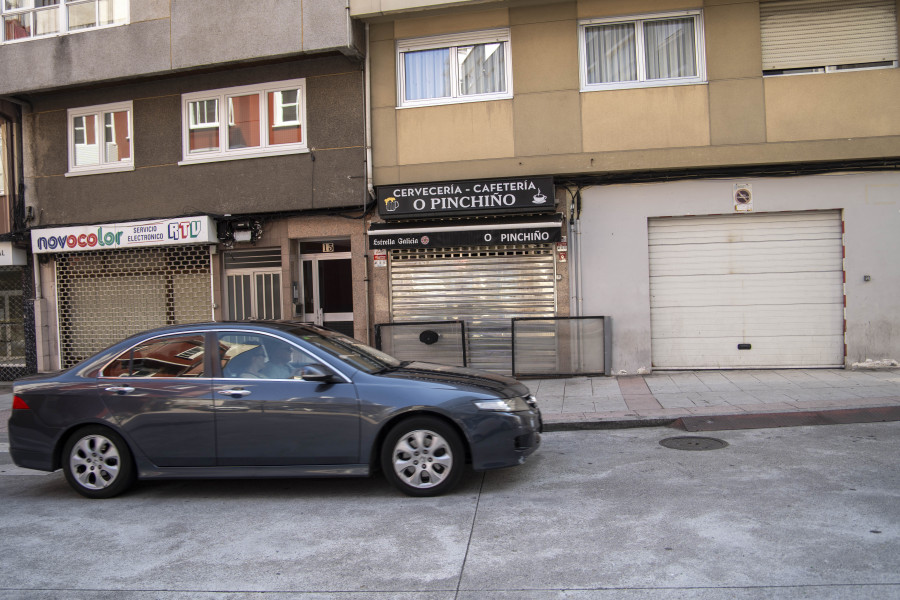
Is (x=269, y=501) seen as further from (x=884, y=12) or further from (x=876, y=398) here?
(x=884, y=12)

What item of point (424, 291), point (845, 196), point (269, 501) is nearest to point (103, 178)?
point (424, 291)

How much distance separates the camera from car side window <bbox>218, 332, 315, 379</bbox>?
6.00 metres

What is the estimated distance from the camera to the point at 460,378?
6.10 metres

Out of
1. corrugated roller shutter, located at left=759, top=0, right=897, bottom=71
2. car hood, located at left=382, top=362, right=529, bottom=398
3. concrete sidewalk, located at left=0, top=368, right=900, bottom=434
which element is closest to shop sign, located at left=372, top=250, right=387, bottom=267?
concrete sidewalk, located at left=0, top=368, right=900, bottom=434

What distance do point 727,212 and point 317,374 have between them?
817 cm

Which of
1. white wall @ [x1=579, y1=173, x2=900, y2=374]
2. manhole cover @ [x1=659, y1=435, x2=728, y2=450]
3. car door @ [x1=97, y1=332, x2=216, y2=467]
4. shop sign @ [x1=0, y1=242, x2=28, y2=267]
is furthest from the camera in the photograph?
shop sign @ [x1=0, y1=242, x2=28, y2=267]

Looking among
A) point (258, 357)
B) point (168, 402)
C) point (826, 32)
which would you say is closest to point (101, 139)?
point (168, 402)

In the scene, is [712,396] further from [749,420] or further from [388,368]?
[388,368]

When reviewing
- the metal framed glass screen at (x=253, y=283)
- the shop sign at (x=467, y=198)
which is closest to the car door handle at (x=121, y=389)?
the shop sign at (x=467, y=198)

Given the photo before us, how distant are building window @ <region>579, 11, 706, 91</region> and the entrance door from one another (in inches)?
212

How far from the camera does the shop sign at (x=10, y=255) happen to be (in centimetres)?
1403

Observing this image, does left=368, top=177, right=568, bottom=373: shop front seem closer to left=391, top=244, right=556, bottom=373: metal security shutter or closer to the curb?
left=391, top=244, right=556, bottom=373: metal security shutter

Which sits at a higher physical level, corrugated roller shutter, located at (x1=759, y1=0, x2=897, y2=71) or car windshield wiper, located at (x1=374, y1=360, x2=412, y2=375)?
corrugated roller shutter, located at (x1=759, y1=0, x2=897, y2=71)

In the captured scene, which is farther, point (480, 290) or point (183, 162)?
point (183, 162)
